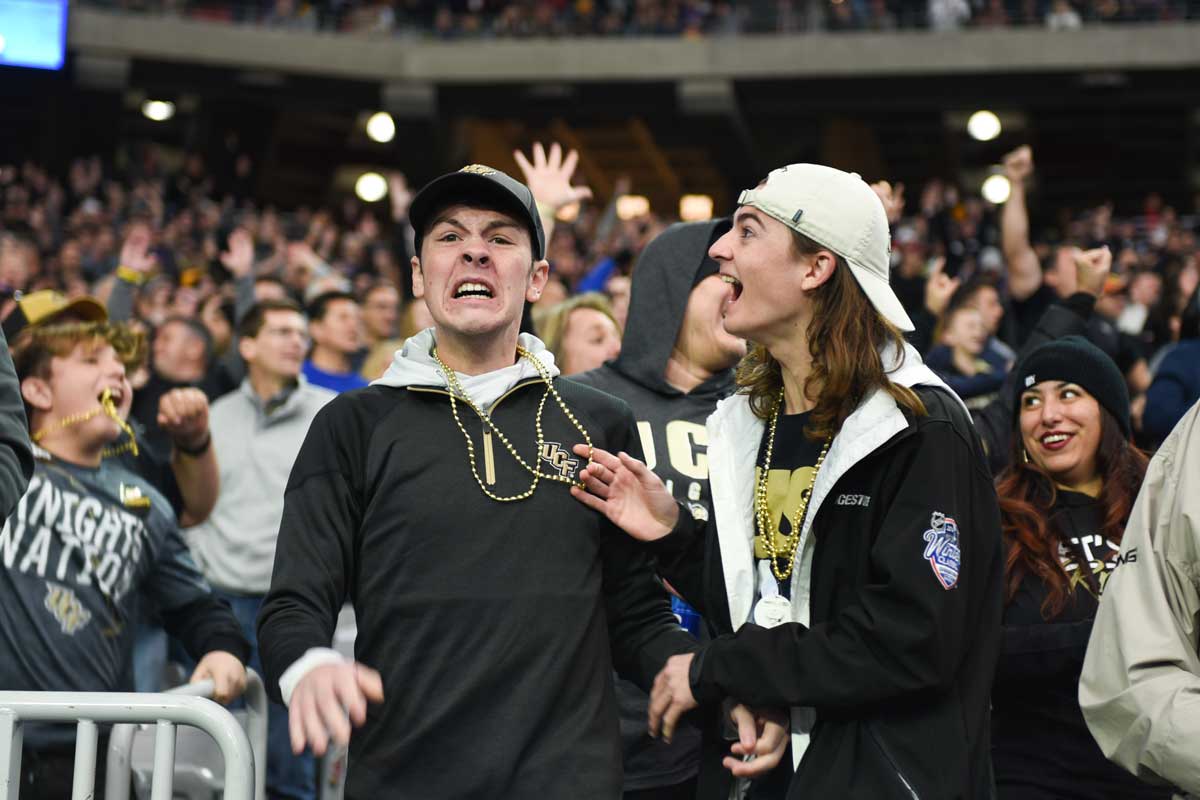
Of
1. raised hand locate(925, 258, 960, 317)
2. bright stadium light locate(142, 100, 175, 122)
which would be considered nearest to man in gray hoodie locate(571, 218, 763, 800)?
raised hand locate(925, 258, 960, 317)

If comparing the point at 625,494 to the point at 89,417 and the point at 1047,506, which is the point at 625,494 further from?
the point at 89,417

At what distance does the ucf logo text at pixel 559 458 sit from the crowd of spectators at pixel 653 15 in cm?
2378

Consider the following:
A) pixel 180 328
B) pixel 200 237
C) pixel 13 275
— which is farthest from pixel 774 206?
pixel 200 237

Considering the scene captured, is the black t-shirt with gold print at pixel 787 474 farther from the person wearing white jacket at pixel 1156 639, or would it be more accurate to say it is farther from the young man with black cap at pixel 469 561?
the person wearing white jacket at pixel 1156 639

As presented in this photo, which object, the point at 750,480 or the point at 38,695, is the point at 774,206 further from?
the point at 38,695

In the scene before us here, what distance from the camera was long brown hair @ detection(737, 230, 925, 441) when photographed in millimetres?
2629

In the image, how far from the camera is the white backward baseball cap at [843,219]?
2693 mm

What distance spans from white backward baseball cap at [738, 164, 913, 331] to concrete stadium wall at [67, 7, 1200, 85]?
2321 centimetres

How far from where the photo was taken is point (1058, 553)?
11.9 ft

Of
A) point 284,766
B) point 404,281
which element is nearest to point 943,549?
point 284,766

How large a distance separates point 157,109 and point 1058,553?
24783 millimetres

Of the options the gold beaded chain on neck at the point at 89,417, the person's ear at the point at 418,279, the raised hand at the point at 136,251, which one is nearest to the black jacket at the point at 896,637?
the person's ear at the point at 418,279

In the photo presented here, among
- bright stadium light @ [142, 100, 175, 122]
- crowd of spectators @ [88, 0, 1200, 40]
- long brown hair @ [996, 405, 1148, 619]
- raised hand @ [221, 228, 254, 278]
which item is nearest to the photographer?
long brown hair @ [996, 405, 1148, 619]

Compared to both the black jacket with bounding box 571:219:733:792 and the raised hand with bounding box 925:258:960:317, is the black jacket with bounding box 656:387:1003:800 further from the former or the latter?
the raised hand with bounding box 925:258:960:317
